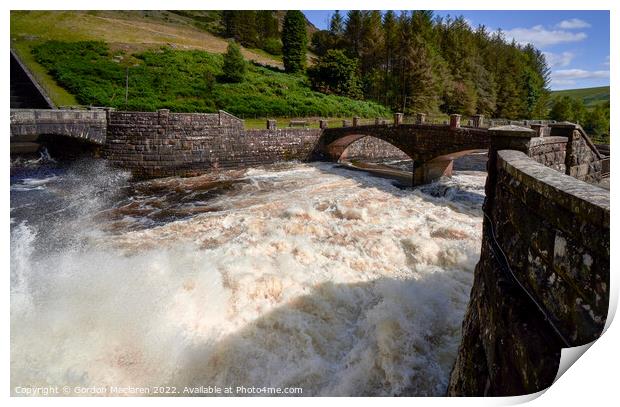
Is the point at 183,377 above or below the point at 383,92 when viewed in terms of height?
below

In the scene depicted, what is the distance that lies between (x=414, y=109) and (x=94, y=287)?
116 feet

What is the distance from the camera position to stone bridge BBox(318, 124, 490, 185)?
565 inches

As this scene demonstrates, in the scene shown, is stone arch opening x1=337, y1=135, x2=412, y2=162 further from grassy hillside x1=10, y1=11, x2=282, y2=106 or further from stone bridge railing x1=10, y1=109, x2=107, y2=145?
grassy hillside x1=10, y1=11, x2=282, y2=106

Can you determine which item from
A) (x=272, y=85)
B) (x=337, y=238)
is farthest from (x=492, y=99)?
(x=337, y=238)

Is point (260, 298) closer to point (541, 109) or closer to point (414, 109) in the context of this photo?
point (414, 109)

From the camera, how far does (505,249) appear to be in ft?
10.2

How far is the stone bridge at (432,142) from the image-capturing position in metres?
14.4

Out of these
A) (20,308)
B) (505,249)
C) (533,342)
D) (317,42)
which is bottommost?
(20,308)

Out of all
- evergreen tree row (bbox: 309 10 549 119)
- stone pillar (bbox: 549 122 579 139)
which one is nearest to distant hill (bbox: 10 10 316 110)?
evergreen tree row (bbox: 309 10 549 119)

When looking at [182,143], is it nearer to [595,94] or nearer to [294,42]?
[595,94]

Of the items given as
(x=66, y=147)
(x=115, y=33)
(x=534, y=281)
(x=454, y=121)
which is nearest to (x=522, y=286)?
(x=534, y=281)

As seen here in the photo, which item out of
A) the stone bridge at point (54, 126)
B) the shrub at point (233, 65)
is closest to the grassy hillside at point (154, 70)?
the shrub at point (233, 65)

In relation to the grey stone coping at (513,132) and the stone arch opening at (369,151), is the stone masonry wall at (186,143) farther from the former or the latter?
the grey stone coping at (513,132)

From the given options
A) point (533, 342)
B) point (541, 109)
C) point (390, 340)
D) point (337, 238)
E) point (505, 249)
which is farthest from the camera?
point (541, 109)
